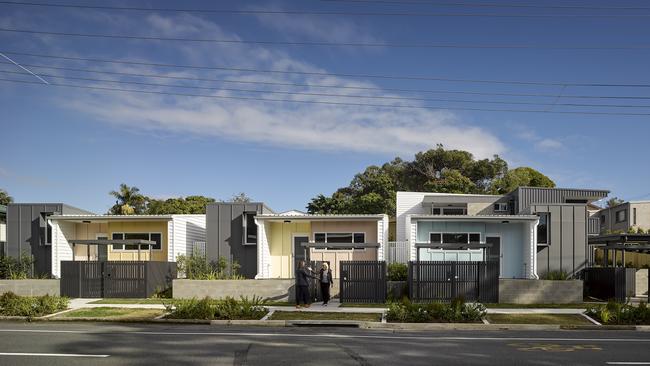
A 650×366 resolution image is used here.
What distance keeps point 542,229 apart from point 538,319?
11696mm

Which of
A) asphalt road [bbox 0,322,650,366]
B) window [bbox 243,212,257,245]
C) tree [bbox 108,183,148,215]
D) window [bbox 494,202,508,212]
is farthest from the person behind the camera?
tree [bbox 108,183,148,215]

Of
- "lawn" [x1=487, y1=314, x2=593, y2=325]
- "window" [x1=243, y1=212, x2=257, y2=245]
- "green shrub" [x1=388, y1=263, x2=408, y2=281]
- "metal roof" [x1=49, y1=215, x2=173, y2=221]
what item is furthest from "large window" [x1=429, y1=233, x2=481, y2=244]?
"metal roof" [x1=49, y1=215, x2=173, y2=221]

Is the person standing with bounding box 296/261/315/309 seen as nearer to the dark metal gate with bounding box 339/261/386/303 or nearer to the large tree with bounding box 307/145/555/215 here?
the dark metal gate with bounding box 339/261/386/303

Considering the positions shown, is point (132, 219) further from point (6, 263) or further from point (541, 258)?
point (541, 258)

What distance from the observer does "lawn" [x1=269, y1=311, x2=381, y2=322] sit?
65.4ft

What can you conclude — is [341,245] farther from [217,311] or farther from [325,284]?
[217,311]

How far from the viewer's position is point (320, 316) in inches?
804

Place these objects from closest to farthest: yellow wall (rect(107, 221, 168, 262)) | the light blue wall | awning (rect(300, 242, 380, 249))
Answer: awning (rect(300, 242, 380, 249))
the light blue wall
yellow wall (rect(107, 221, 168, 262))

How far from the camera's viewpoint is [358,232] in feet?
98.1

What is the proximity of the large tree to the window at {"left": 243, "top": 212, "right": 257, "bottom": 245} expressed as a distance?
29.5m

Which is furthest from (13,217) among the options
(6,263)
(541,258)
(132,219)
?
(541,258)

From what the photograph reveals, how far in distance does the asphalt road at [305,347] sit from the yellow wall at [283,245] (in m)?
12.8

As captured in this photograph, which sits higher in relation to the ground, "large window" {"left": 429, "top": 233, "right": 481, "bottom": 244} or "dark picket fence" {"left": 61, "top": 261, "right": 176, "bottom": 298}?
"large window" {"left": 429, "top": 233, "right": 481, "bottom": 244}

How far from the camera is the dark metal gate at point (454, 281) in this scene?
79.5 ft
